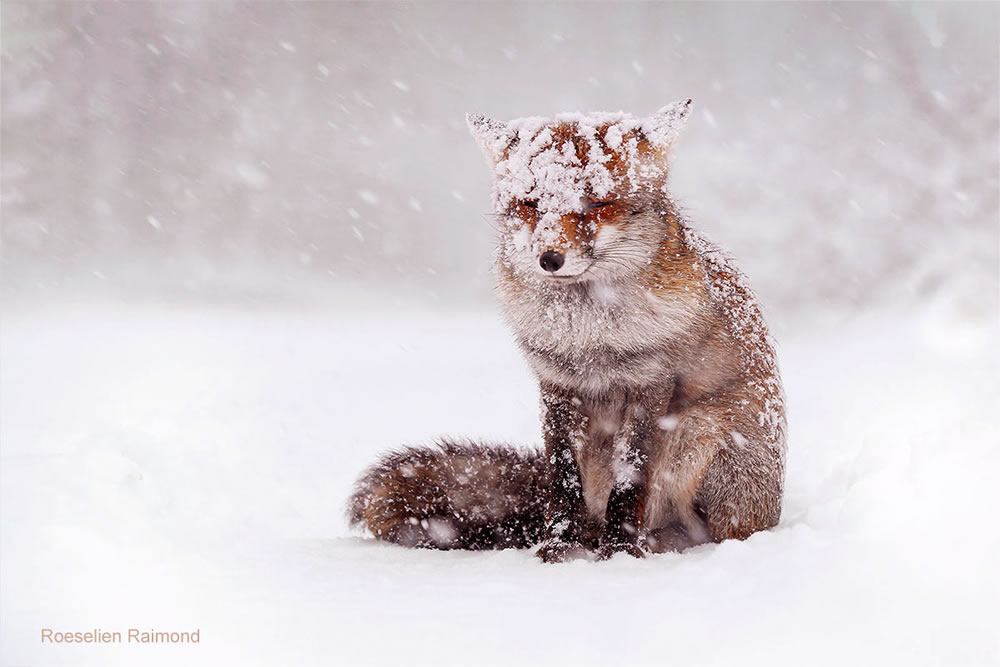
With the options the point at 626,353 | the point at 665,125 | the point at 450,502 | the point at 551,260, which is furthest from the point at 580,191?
the point at 450,502

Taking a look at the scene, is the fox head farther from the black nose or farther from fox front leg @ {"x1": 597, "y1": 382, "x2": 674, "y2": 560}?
fox front leg @ {"x1": 597, "y1": 382, "x2": 674, "y2": 560}

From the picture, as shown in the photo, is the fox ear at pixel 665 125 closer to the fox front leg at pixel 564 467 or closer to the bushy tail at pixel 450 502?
the fox front leg at pixel 564 467

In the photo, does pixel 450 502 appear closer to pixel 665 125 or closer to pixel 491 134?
pixel 491 134

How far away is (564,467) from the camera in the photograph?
3.20 metres

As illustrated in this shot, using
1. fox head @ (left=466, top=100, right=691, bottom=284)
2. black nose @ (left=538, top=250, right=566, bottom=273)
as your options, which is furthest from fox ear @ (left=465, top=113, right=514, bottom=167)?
black nose @ (left=538, top=250, right=566, bottom=273)

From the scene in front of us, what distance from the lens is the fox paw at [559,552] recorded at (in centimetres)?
308

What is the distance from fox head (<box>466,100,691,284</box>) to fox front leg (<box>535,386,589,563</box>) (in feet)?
1.63

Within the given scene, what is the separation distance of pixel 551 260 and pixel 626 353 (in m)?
0.53

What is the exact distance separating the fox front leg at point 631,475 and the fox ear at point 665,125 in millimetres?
873

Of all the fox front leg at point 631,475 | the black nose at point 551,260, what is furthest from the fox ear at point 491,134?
the fox front leg at point 631,475

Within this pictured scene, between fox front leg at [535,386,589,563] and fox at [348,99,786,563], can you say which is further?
fox front leg at [535,386,589,563]

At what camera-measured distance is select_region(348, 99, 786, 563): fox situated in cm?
291

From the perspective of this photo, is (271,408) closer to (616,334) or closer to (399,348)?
(399,348)

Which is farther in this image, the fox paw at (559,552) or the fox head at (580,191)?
the fox paw at (559,552)
